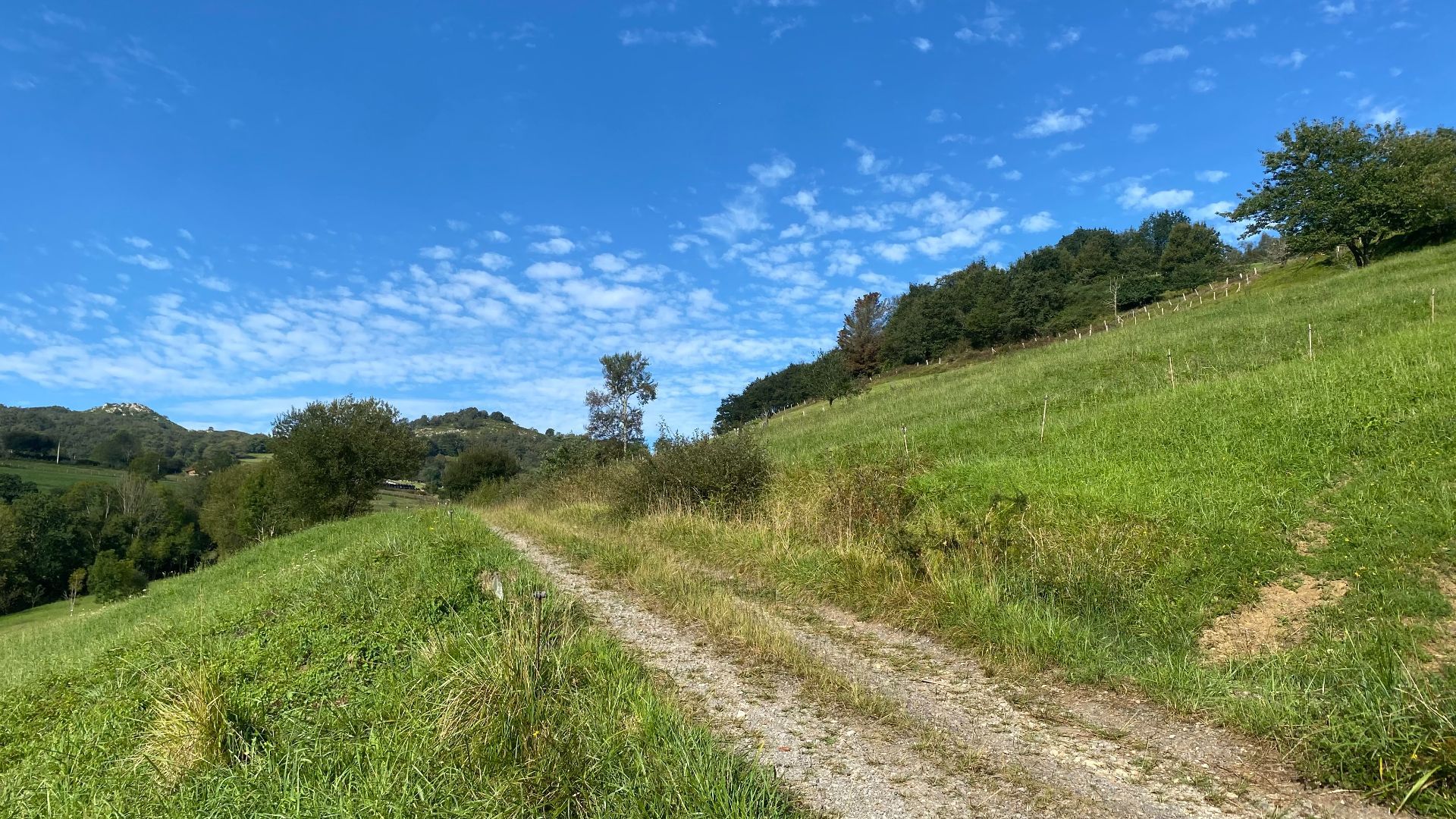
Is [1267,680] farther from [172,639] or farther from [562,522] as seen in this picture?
[562,522]

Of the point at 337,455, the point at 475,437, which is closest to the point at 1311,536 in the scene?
the point at 337,455

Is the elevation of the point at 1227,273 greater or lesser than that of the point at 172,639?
greater

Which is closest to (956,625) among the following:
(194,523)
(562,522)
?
(562,522)

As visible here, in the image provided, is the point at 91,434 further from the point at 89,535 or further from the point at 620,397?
the point at 620,397

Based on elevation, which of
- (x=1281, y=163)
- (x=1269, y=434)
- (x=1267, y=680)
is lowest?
(x=1267, y=680)

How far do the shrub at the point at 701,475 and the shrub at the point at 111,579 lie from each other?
135 ft

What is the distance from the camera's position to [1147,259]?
295ft

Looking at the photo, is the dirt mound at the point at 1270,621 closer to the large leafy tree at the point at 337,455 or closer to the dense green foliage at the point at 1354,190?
the large leafy tree at the point at 337,455

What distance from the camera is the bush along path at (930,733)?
3441mm

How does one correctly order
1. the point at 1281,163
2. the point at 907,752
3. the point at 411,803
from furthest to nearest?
the point at 1281,163, the point at 907,752, the point at 411,803

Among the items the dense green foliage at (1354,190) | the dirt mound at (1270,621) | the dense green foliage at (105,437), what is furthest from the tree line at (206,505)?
the dense green foliage at (1354,190)

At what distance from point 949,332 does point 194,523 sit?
94.8 metres

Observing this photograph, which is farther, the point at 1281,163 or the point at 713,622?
the point at 1281,163

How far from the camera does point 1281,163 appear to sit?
4453 cm
